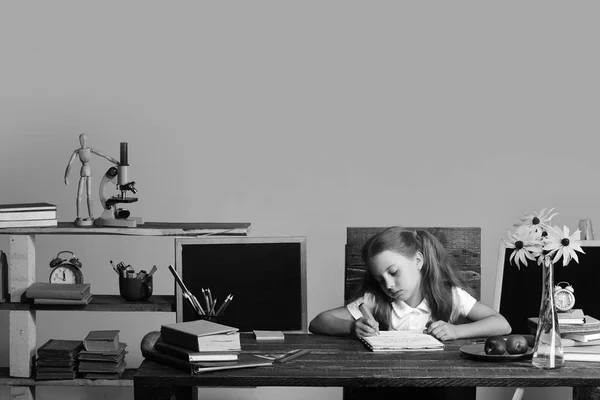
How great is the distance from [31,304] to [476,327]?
1953mm

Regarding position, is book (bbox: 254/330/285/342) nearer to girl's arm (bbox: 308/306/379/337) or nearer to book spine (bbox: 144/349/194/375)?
girl's arm (bbox: 308/306/379/337)

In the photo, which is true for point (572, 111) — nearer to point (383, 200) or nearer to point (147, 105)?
point (383, 200)

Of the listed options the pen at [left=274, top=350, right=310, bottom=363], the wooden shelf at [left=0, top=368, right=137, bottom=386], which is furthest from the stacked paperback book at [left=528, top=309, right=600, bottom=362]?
the wooden shelf at [left=0, top=368, right=137, bottom=386]

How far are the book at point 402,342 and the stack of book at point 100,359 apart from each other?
1.30m

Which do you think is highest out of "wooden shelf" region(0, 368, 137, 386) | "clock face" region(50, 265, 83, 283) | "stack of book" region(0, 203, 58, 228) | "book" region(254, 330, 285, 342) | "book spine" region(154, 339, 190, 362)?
"stack of book" region(0, 203, 58, 228)

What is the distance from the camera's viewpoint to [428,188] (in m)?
4.54

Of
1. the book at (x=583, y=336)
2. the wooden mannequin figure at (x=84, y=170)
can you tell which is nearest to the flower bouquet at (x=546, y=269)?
the book at (x=583, y=336)

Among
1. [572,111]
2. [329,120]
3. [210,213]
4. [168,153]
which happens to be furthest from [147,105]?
[572,111]

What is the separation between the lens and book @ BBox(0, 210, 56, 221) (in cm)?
380

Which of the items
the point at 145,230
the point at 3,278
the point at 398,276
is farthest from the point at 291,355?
the point at 3,278

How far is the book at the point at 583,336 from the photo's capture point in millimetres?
2986

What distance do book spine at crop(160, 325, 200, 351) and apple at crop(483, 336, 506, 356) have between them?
95 centimetres

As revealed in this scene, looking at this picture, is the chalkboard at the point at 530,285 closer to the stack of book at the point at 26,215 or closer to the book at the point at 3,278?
the stack of book at the point at 26,215

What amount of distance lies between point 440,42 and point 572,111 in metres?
0.78
